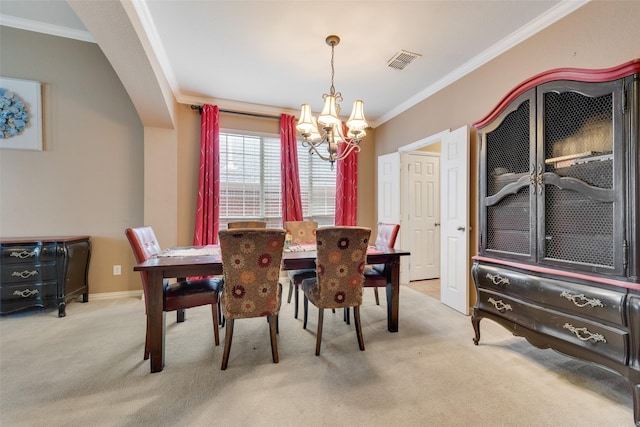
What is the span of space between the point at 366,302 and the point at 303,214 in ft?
6.08

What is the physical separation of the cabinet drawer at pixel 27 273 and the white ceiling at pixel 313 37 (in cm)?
245

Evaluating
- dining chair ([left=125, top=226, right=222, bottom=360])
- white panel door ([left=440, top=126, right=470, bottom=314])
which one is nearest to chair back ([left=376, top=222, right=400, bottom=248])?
white panel door ([left=440, top=126, right=470, bottom=314])

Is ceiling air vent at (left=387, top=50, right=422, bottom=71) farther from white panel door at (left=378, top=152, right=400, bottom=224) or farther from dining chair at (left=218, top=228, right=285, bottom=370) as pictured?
dining chair at (left=218, top=228, right=285, bottom=370)

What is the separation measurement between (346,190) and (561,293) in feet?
10.5

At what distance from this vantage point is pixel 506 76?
2.54 metres

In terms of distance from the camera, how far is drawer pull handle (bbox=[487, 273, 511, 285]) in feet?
6.43

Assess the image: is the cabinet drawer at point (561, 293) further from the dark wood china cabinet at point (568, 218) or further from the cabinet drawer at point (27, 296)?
the cabinet drawer at point (27, 296)

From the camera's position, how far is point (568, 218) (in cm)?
173

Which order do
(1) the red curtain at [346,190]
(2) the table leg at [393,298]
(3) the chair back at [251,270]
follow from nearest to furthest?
(3) the chair back at [251,270], (2) the table leg at [393,298], (1) the red curtain at [346,190]

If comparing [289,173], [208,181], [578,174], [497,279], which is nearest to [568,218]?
[578,174]

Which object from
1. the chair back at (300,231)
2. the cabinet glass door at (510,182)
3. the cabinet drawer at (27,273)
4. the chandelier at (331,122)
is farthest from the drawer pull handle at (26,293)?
the cabinet glass door at (510,182)

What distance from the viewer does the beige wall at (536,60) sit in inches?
70.6

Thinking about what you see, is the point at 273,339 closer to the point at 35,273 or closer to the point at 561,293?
the point at 561,293

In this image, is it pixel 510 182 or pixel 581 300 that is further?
pixel 510 182
